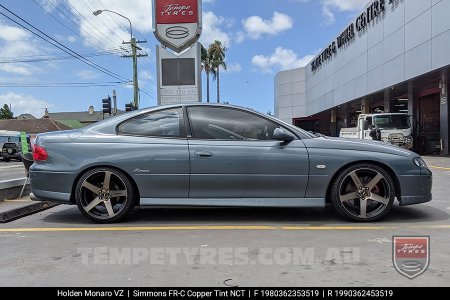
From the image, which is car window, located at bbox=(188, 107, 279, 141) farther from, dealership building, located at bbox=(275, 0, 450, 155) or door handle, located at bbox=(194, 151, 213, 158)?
dealership building, located at bbox=(275, 0, 450, 155)

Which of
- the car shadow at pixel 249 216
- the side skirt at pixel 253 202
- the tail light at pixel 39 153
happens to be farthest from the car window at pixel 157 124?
the car shadow at pixel 249 216

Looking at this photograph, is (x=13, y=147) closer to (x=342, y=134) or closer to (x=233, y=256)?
(x=342, y=134)

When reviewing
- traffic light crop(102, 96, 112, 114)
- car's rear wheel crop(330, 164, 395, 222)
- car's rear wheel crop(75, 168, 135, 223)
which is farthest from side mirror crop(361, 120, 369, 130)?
car's rear wheel crop(75, 168, 135, 223)

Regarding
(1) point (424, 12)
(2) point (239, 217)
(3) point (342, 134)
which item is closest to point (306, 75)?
(3) point (342, 134)

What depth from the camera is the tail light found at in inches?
229

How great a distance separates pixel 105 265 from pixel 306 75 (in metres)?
53.2

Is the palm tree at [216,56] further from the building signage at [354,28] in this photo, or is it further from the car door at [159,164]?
the car door at [159,164]

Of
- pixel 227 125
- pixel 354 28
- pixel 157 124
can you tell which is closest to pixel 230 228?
pixel 227 125

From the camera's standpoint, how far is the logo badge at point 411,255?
12.7ft

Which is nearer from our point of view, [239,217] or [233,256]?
[233,256]

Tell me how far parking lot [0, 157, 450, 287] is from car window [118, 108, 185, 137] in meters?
1.14

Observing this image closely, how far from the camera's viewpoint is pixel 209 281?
3627mm

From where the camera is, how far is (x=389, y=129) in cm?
2338
